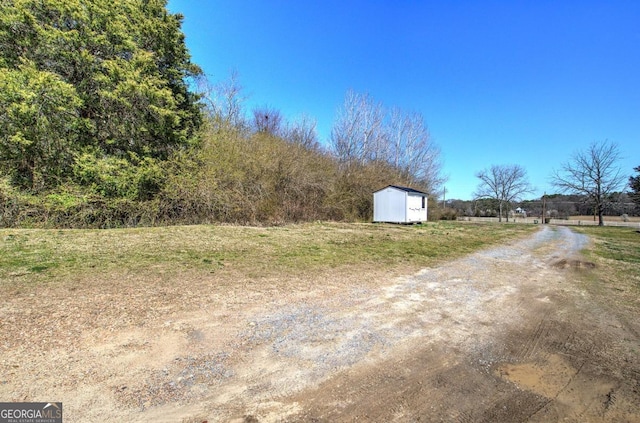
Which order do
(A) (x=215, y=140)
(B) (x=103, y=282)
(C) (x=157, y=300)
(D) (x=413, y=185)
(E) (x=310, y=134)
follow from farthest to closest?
(D) (x=413, y=185), (E) (x=310, y=134), (A) (x=215, y=140), (B) (x=103, y=282), (C) (x=157, y=300)

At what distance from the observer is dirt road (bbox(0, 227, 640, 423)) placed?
1.83 metres

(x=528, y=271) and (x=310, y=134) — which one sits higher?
(x=310, y=134)

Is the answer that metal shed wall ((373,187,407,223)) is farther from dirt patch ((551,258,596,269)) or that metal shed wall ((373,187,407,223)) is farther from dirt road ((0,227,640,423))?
dirt road ((0,227,640,423))

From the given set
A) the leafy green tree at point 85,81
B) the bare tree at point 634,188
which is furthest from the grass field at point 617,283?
the bare tree at point 634,188

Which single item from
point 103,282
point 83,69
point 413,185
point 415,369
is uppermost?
point 83,69

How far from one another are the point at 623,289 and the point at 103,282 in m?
8.17

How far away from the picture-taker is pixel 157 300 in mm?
3580

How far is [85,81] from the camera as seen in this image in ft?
32.0

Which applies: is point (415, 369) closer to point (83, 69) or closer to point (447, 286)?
point (447, 286)

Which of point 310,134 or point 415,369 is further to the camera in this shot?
point 310,134

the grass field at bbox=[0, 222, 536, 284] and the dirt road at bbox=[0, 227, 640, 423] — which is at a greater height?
the grass field at bbox=[0, 222, 536, 284]

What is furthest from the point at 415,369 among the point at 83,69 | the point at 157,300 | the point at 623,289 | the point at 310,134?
the point at 310,134

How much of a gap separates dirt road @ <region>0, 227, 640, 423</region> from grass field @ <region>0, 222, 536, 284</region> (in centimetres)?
96

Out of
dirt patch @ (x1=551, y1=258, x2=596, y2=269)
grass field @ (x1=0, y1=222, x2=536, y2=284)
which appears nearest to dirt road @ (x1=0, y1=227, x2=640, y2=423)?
grass field @ (x1=0, y1=222, x2=536, y2=284)
